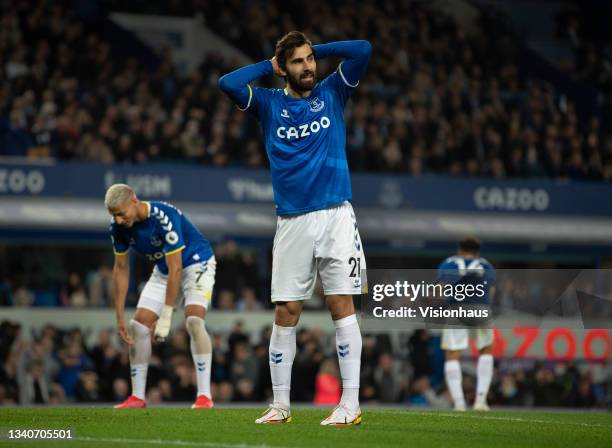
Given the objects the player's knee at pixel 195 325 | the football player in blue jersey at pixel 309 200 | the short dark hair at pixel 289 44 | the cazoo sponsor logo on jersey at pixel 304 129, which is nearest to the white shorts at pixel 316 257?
the football player in blue jersey at pixel 309 200

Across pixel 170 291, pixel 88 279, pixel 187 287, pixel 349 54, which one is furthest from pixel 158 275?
pixel 88 279

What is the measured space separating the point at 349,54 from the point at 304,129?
0.66m

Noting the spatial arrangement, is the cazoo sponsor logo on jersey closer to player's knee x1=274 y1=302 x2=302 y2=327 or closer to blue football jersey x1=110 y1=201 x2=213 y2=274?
player's knee x1=274 y1=302 x2=302 y2=327

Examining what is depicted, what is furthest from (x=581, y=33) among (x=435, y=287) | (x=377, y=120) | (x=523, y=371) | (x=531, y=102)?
(x=435, y=287)

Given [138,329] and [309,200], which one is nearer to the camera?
[309,200]

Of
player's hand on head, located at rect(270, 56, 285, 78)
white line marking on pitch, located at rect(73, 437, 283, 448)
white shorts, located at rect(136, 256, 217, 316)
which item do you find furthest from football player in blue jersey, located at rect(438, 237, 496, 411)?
white line marking on pitch, located at rect(73, 437, 283, 448)

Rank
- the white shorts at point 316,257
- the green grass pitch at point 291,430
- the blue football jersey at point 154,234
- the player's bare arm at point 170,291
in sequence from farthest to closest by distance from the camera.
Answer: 1. the blue football jersey at point 154,234
2. the player's bare arm at point 170,291
3. the white shorts at point 316,257
4. the green grass pitch at point 291,430

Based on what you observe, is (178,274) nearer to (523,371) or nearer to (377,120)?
(523,371)

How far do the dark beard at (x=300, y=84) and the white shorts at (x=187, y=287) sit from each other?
394cm

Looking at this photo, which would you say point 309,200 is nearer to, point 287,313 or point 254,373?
point 287,313

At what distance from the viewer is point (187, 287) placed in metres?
13.0

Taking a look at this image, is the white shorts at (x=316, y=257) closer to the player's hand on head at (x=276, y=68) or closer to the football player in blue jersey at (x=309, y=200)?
the football player in blue jersey at (x=309, y=200)

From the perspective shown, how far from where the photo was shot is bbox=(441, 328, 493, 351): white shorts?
16.2 metres

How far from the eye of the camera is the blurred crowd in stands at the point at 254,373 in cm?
1970
